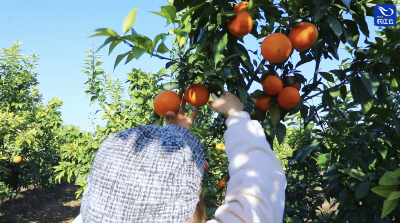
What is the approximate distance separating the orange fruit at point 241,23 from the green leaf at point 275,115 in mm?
341

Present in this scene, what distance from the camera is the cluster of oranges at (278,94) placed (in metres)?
1.40

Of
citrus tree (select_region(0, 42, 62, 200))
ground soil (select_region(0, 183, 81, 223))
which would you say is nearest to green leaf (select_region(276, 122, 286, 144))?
citrus tree (select_region(0, 42, 62, 200))

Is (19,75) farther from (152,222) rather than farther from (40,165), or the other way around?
(152,222)

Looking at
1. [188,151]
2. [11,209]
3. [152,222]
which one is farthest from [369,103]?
[11,209]

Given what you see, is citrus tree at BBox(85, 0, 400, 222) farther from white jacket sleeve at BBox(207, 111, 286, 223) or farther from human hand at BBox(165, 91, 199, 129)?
white jacket sleeve at BBox(207, 111, 286, 223)

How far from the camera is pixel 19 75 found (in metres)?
6.91

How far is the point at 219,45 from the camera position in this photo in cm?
129

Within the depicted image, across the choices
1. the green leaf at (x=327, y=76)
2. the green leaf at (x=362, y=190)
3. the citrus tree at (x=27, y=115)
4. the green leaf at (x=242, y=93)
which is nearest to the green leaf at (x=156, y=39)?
the green leaf at (x=242, y=93)

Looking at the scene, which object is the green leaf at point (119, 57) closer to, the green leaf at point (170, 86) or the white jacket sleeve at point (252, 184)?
the green leaf at point (170, 86)

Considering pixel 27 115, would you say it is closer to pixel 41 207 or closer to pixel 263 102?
pixel 41 207

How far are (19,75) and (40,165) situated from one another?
6.05ft

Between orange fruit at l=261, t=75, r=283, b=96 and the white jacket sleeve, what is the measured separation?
573 mm

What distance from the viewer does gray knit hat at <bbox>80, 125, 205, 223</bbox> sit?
68 centimetres

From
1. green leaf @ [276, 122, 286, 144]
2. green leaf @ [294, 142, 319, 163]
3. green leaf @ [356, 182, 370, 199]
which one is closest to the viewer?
green leaf @ [276, 122, 286, 144]
